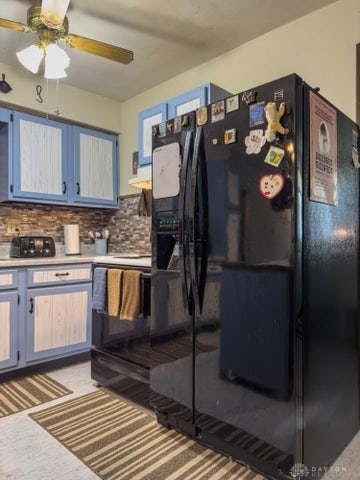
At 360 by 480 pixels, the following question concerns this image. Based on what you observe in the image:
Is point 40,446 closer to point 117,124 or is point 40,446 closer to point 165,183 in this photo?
point 165,183

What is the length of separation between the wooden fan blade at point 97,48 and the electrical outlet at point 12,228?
165 centimetres

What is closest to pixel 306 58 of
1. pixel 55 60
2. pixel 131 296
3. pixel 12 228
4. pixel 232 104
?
pixel 232 104

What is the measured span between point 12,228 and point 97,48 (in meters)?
1.75

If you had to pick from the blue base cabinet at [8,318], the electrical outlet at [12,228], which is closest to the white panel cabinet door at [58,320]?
the blue base cabinet at [8,318]

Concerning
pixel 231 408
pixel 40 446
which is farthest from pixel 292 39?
pixel 40 446

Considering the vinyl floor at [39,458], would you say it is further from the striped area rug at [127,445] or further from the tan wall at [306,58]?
the tan wall at [306,58]

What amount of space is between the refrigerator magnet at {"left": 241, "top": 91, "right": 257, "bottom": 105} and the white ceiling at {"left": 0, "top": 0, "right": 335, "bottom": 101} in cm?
107

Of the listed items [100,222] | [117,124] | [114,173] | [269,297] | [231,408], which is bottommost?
[231,408]

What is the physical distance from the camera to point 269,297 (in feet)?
4.70

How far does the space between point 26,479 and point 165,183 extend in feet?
4.87

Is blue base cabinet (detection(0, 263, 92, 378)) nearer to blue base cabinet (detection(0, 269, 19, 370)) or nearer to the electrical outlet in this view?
blue base cabinet (detection(0, 269, 19, 370))

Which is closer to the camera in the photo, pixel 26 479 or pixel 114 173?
pixel 26 479

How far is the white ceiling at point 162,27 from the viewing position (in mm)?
2207

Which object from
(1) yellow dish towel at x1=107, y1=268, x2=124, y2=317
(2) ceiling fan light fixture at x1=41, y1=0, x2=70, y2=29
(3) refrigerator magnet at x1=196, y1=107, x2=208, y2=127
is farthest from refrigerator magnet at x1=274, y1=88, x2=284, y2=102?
(1) yellow dish towel at x1=107, y1=268, x2=124, y2=317
